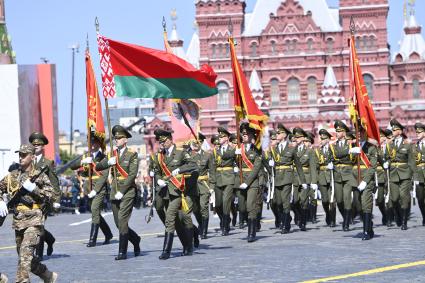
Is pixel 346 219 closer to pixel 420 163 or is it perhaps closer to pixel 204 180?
pixel 420 163

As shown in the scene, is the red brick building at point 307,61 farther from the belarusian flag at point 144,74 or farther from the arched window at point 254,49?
the belarusian flag at point 144,74

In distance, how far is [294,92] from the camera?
286 feet

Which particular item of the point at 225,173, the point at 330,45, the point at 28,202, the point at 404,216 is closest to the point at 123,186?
the point at 28,202

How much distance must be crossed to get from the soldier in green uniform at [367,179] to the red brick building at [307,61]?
6542 centimetres

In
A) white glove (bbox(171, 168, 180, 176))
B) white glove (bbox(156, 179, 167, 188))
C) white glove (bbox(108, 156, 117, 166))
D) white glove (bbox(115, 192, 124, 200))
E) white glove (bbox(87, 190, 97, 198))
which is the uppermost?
white glove (bbox(108, 156, 117, 166))

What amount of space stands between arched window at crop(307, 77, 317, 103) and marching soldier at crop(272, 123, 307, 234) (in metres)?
67.1

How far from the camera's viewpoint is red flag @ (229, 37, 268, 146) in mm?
18000

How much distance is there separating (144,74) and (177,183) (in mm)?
2427

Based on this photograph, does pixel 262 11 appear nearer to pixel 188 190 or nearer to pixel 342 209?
pixel 342 209

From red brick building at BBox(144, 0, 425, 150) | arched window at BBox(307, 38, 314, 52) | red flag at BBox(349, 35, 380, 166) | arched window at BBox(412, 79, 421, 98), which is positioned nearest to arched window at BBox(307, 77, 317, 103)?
red brick building at BBox(144, 0, 425, 150)

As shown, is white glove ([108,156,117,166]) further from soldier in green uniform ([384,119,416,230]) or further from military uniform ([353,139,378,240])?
soldier in green uniform ([384,119,416,230])

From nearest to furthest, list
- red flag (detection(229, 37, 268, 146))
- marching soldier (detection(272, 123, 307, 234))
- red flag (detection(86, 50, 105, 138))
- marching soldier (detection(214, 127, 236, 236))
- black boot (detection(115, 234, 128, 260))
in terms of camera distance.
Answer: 1. black boot (detection(115, 234, 128, 260))
2. red flag (detection(229, 37, 268, 146))
3. red flag (detection(86, 50, 105, 138))
4. marching soldier (detection(214, 127, 236, 236))
5. marching soldier (detection(272, 123, 307, 234))

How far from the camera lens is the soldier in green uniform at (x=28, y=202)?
11117 millimetres

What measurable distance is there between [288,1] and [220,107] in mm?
10472
